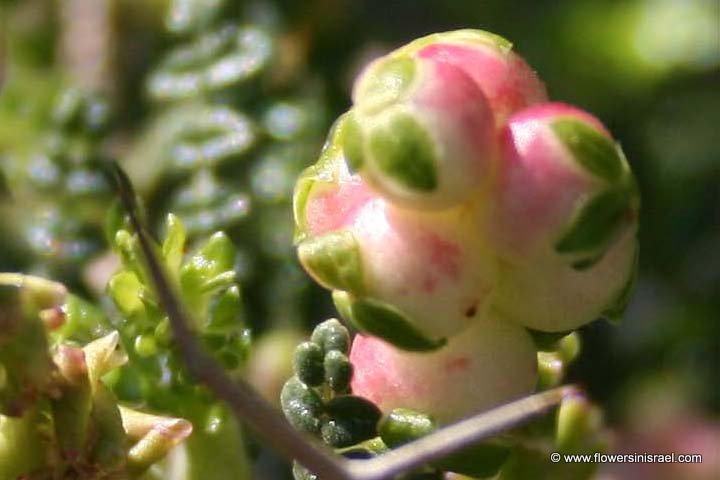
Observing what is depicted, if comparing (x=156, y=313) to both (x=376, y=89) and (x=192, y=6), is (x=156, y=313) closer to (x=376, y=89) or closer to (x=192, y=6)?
(x=376, y=89)

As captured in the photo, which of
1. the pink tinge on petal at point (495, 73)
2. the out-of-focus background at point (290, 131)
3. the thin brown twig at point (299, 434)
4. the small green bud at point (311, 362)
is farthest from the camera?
the out-of-focus background at point (290, 131)

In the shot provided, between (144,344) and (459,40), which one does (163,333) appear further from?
(459,40)

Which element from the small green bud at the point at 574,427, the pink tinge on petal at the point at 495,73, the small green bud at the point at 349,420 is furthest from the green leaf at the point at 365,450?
the pink tinge on petal at the point at 495,73

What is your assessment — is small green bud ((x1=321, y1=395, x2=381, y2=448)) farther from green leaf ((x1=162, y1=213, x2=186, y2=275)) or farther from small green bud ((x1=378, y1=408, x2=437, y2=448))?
green leaf ((x1=162, y1=213, x2=186, y2=275))

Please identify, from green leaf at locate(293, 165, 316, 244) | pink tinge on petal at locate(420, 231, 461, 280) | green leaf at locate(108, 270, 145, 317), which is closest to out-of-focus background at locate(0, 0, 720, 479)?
green leaf at locate(108, 270, 145, 317)

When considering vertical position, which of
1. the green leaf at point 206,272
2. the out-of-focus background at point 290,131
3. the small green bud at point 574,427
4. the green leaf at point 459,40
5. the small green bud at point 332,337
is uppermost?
the green leaf at point 459,40

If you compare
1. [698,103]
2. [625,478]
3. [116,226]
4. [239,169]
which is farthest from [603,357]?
[116,226]

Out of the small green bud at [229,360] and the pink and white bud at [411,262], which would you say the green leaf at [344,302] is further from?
the small green bud at [229,360]
